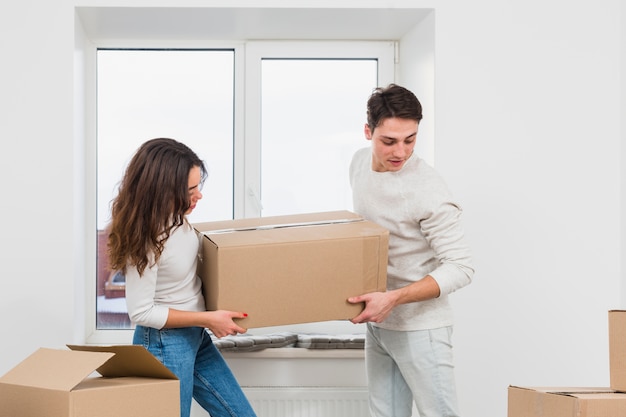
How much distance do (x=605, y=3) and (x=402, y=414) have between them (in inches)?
58.4

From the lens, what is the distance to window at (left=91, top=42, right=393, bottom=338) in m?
2.70

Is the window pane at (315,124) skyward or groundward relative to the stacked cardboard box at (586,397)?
skyward

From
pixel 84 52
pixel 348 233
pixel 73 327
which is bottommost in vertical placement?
pixel 73 327

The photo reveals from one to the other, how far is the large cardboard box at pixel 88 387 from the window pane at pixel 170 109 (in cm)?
124

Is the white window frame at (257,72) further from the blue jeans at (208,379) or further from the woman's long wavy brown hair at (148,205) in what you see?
the woman's long wavy brown hair at (148,205)

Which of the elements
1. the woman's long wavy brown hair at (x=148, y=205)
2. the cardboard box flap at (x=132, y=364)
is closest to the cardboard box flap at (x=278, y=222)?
the woman's long wavy brown hair at (x=148, y=205)

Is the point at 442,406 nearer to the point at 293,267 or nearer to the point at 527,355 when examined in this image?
the point at 293,267

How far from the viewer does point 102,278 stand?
2.68 m

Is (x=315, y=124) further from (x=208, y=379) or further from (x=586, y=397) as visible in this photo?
(x=586, y=397)

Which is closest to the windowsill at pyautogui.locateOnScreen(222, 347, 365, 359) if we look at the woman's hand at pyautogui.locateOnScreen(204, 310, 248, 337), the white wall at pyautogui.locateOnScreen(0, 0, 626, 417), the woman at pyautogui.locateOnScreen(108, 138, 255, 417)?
the white wall at pyautogui.locateOnScreen(0, 0, 626, 417)

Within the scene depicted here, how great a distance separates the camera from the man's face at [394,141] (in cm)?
178

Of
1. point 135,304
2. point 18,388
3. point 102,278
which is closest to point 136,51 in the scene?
point 102,278

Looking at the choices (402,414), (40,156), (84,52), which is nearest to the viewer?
(402,414)

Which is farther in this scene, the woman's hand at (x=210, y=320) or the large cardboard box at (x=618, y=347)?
the woman's hand at (x=210, y=320)
